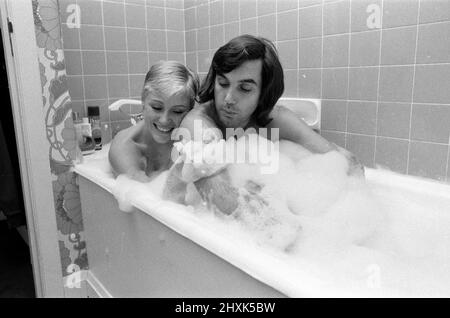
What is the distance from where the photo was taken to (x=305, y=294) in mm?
551

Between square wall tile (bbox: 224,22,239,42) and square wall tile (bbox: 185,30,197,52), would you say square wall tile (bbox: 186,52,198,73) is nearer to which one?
square wall tile (bbox: 185,30,197,52)

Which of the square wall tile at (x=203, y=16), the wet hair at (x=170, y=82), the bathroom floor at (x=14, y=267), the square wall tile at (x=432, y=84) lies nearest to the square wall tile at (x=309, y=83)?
the square wall tile at (x=432, y=84)

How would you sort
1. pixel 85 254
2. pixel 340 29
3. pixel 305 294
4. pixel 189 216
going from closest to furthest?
pixel 305 294
pixel 189 216
pixel 340 29
pixel 85 254

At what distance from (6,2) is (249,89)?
724 millimetres

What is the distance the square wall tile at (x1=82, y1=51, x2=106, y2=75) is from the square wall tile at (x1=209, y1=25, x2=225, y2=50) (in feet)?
1.48

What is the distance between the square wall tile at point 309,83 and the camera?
133cm

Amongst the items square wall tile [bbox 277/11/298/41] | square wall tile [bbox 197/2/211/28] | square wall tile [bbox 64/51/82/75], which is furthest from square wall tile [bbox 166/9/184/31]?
square wall tile [bbox 277/11/298/41]

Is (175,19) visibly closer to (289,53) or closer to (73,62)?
(73,62)

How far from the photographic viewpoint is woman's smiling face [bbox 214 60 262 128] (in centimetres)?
103

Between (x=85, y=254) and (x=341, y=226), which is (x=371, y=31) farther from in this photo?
(x=85, y=254)

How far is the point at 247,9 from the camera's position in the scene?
150cm

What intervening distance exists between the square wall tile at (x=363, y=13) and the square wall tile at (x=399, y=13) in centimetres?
2

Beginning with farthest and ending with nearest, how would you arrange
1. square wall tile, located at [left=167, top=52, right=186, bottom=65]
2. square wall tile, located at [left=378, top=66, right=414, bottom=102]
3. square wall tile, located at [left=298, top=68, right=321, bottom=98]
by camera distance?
square wall tile, located at [left=167, top=52, right=186, bottom=65] < square wall tile, located at [left=298, top=68, right=321, bottom=98] < square wall tile, located at [left=378, top=66, right=414, bottom=102]

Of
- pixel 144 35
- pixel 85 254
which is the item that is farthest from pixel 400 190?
pixel 144 35
